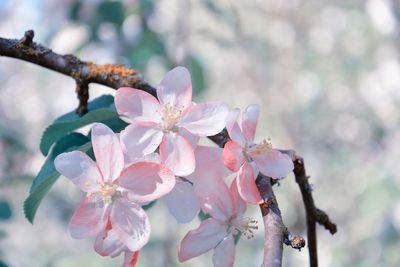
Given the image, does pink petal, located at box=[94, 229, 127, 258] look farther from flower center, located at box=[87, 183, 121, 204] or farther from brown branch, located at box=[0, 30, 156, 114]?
brown branch, located at box=[0, 30, 156, 114]

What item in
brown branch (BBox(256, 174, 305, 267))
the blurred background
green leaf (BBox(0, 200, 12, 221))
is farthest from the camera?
the blurred background

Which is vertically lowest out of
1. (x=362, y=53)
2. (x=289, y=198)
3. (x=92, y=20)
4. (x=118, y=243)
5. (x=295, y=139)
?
(x=118, y=243)

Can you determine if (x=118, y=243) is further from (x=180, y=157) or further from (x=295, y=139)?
(x=295, y=139)

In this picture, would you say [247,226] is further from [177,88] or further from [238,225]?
[177,88]

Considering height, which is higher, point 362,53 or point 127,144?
point 362,53

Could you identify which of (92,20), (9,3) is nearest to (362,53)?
(9,3)

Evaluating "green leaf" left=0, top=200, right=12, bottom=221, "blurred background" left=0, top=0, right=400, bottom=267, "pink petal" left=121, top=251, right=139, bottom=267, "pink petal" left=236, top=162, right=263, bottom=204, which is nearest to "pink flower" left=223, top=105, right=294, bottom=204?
"pink petal" left=236, top=162, right=263, bottom=204
